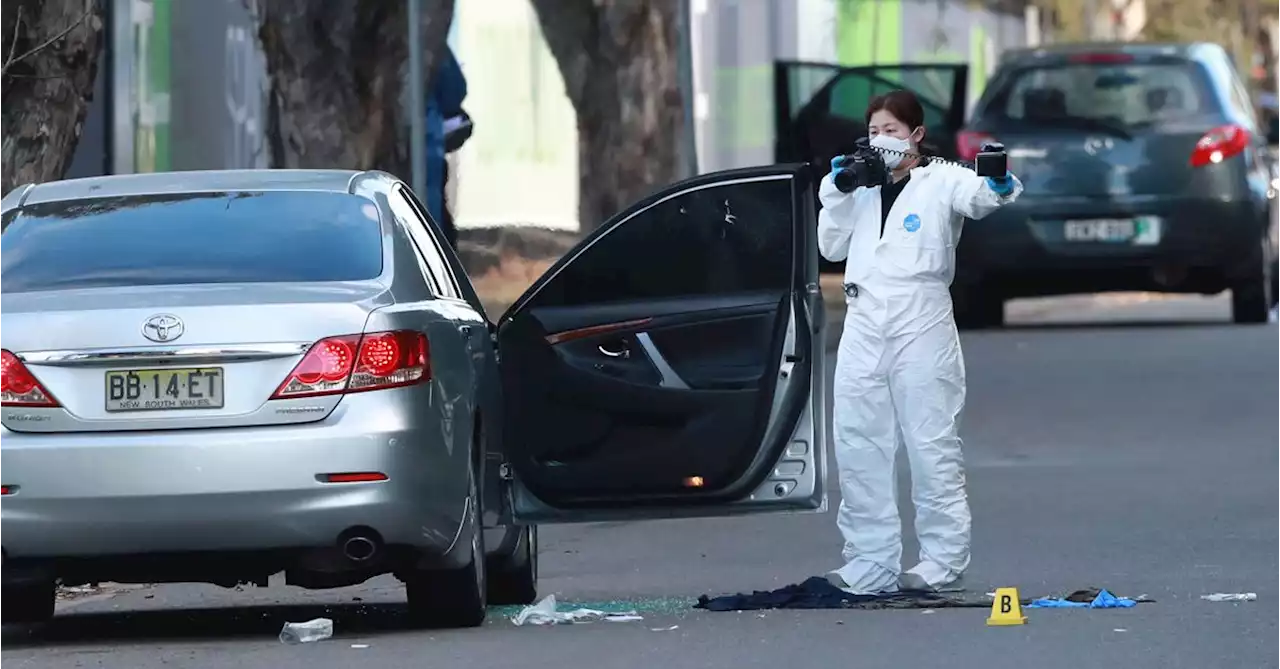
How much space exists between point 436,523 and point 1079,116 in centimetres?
1265

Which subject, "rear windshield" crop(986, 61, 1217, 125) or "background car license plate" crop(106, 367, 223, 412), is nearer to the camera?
"background car license plate" crop(106, 367, 223, 412)

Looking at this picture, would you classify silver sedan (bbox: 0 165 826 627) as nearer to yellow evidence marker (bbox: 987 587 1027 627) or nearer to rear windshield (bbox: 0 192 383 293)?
rear windshield (bbox: 0 192 383 293)

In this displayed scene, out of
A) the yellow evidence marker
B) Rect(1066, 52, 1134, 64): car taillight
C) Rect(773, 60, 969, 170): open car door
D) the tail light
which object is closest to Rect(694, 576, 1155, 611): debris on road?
the yellow evidence marker

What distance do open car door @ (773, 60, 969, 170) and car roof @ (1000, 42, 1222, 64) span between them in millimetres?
2680

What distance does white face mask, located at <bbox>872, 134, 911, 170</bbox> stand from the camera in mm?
9680

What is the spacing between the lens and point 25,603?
31.2ft

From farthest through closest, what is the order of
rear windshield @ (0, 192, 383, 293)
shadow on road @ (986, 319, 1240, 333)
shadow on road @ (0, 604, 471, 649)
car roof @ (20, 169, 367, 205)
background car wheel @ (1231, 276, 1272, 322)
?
shadow on road @ (986, 319, 1240, 333), background car wheel @ (1231, 276, 1272, 322), car roof @ (20, 169, 367, 205), shadow on road @ (0, 604, 471, 649), rear windshield @ (0, 192, 383, 293)

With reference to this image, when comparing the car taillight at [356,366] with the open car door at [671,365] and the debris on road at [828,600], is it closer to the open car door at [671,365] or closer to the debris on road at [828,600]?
the open car door at [671,365]

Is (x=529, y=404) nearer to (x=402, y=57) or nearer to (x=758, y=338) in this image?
(x=758, y=338)

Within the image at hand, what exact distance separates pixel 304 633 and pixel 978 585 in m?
2.20

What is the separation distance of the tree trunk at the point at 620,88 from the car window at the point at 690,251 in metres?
19.2

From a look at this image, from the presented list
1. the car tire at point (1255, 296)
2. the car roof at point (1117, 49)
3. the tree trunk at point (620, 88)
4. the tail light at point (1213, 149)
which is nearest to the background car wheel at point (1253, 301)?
the car tire at point (1255, 296)

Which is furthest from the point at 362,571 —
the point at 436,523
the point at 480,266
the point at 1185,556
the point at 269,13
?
the point at 480,266

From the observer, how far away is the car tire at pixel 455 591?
361 inches
